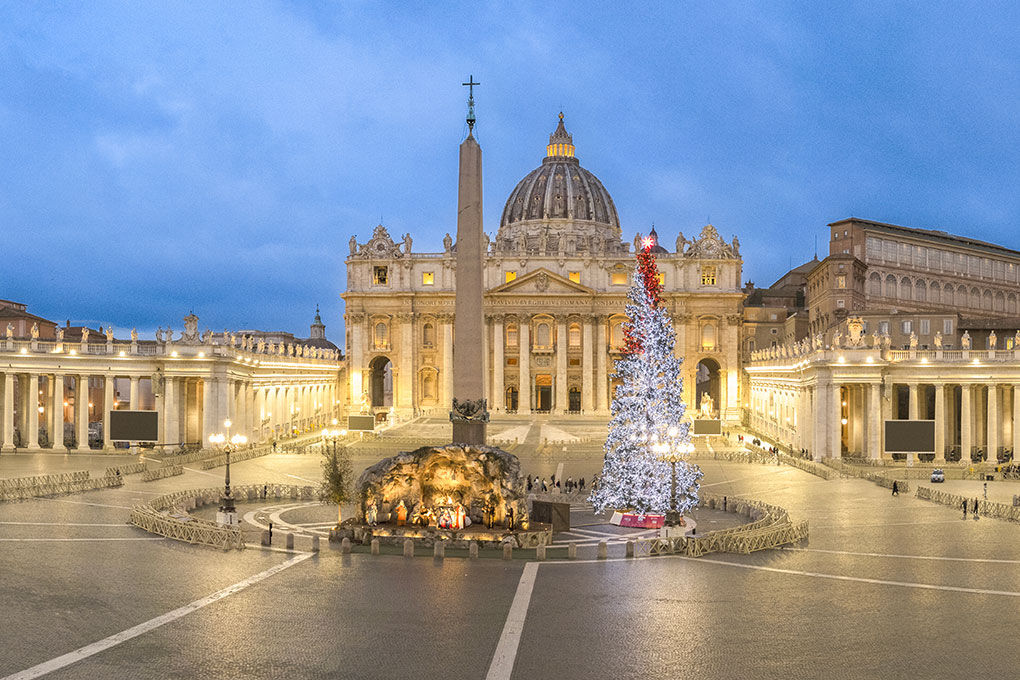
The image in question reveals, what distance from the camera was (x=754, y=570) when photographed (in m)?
25.7

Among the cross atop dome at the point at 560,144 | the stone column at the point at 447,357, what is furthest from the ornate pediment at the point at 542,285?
the cross atop dome at the point at 560,144

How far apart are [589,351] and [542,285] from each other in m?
8.68

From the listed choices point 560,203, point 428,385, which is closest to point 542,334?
point 428,385

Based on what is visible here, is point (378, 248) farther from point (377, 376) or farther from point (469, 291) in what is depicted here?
point (469, 291)

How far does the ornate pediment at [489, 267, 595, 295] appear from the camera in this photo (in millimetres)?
100625

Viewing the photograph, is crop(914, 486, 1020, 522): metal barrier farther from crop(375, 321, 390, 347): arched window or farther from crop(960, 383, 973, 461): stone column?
crop(375, 321, 390, 347): arched window

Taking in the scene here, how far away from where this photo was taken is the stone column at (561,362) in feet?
333

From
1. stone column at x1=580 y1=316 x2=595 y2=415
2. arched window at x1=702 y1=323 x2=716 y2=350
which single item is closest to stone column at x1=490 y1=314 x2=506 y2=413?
stone column at x1=580 y1=316 x2=595 y2=415

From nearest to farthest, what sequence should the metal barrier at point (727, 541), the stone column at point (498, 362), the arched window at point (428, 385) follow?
1. the metal barrier at point (727, 541)
2. the stone column at point (498, 362)
3. the arched window at point (428, 385)

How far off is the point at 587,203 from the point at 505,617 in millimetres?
111071

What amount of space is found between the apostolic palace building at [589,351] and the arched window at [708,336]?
22 centimetres

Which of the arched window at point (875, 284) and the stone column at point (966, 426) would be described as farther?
the arched window at point (875, 284)

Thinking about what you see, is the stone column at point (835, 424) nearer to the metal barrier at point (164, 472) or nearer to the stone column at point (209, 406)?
the metal barrier at point (164, 472)

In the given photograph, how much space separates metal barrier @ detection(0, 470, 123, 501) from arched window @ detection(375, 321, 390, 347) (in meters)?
62.4
